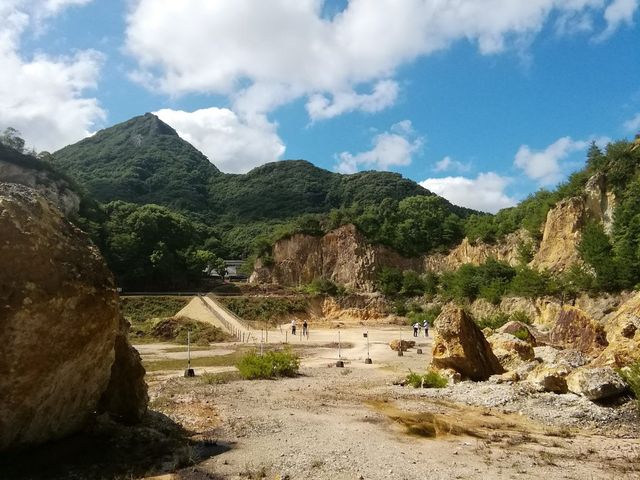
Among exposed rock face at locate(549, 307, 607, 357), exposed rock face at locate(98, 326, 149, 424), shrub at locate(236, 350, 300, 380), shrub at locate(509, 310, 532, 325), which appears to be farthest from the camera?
shrub at locate(509, 310, 532, 325)

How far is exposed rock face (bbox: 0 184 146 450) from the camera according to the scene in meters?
7.52

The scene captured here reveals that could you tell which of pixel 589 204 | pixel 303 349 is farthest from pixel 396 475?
pixel 589 204

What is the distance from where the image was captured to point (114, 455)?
8711mm

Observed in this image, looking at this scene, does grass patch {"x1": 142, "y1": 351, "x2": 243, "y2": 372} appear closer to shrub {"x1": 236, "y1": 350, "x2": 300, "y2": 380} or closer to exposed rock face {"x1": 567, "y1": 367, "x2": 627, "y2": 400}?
shrub {"x1": 236, "y1": 350, "x2": 300, "y2": 380}

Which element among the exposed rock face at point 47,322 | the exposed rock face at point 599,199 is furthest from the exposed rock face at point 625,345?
the exposed rock face at point 599,199

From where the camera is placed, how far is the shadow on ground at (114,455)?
Result: 7.65 m

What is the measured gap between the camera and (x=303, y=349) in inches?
1328

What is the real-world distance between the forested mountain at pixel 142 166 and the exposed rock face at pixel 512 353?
10713 cm

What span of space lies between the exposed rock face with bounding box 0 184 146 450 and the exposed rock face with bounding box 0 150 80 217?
6477 cm

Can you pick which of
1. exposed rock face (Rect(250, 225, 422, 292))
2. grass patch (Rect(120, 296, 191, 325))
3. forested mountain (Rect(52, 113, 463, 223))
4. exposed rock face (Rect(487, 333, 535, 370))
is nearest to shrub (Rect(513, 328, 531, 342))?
exposed rock face (Rect(487, 333, 535, 370))

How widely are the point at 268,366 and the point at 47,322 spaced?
12.9 metres

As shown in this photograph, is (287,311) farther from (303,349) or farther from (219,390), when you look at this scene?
(219,390)

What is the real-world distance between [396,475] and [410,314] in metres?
53.2

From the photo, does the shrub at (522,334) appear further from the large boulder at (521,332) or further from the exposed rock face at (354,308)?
the exposed rock face at (354,308)
